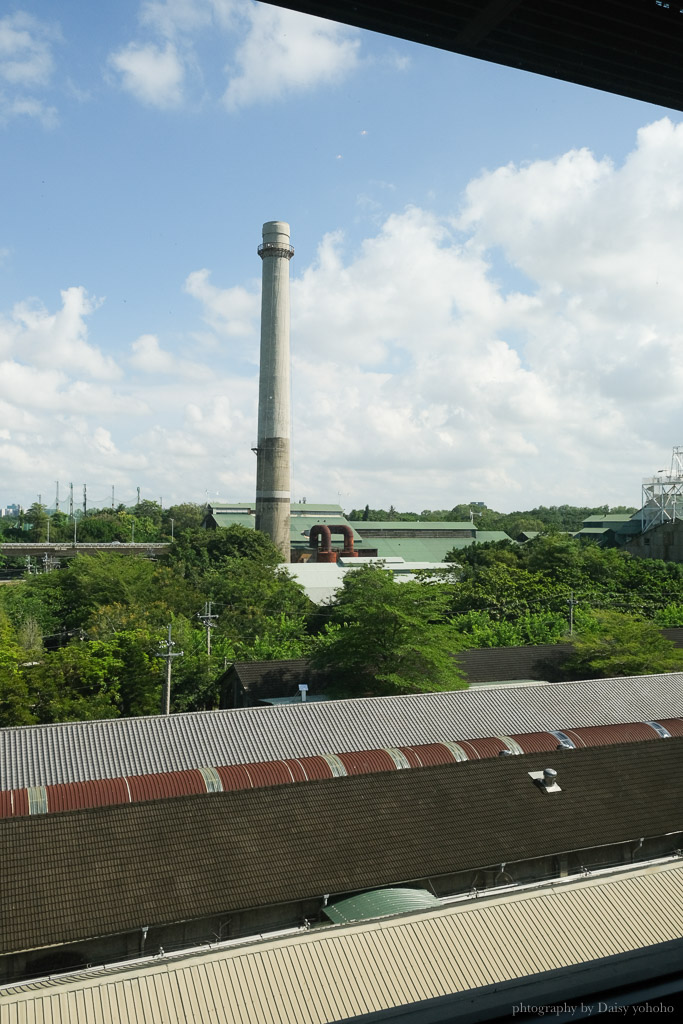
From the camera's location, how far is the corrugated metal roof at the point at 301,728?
12609 millimetres

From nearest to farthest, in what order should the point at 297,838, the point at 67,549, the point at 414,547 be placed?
the point at 297,838 → the point at 67,549 → the point at 414,547

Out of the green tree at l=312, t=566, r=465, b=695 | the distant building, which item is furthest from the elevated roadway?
the green tree at l=312, t=566, r=465, b=695

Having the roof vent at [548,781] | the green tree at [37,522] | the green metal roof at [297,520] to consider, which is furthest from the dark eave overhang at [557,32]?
the green tree at [37,522]

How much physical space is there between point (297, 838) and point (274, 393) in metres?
34.3

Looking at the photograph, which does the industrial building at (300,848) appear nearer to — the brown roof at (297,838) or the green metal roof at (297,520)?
the brown roof at (297,838)

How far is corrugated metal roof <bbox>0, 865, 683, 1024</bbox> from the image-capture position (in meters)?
6.34

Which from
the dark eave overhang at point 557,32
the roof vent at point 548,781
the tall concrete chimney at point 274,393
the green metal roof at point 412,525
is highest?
the tall concrete chimney at point 274,393

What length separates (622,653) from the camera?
2089 cm

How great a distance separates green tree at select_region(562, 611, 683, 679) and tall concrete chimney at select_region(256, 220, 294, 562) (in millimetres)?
23050

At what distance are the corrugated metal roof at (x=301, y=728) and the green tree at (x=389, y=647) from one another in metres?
1.67

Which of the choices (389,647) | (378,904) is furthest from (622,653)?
(378,904)

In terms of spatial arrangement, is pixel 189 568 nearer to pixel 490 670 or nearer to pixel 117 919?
pixel 490 670

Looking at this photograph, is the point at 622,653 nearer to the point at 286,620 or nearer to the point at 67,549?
the point at 286,620

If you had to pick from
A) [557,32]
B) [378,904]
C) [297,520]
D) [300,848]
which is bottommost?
[378,904]
